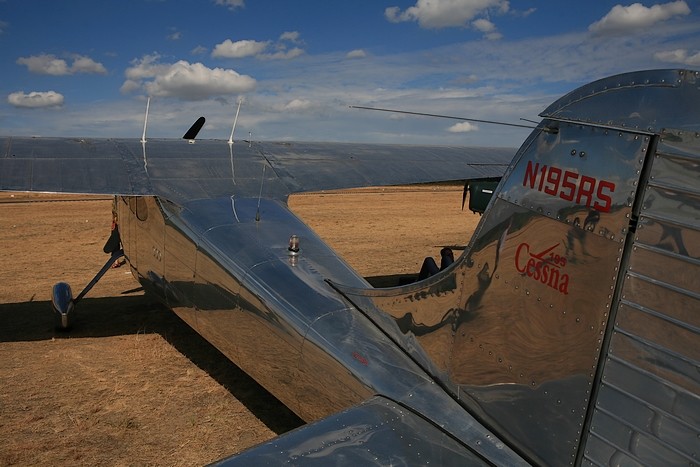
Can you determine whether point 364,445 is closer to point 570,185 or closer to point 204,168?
point 570,185

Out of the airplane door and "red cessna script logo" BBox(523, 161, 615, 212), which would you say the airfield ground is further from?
"red cessna script logo" BBox(523, 161, 615, 212)

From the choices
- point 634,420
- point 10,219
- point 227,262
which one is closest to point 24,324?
point 227,262

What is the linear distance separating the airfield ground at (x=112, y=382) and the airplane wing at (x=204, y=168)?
2.34 m

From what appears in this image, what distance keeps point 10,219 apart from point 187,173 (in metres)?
16.7

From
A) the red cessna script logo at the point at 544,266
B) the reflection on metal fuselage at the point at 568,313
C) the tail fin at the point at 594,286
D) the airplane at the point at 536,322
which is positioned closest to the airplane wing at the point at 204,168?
the airplane at the point at 536,322

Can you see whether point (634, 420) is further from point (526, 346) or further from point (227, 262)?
point (227, 262)

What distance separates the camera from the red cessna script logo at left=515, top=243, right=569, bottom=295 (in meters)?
2.79

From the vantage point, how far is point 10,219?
68.9 feet

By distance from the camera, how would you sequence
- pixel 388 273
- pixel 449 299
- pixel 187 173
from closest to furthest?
pixel 449 299 < pixel 187 173 < pixel 388 273

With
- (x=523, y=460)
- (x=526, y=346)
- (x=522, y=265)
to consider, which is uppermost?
(x=522, y=265)

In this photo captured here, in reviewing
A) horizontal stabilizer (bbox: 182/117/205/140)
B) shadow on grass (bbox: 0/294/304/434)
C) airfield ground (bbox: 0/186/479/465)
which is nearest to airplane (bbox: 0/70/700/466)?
airfield ground (bbox: 0/186/479/465)

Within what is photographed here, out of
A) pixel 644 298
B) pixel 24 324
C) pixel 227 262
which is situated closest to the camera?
pixel 644 298

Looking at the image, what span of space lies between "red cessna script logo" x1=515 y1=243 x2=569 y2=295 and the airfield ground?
3775mm

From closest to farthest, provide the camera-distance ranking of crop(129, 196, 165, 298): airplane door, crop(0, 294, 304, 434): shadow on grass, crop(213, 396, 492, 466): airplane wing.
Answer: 1. crop(213, 396, 492, 466): airplane wing
2. crop(0, 294, 304, 434): shadow on grass
3. crop(129, 196, 165, 298): airplane door
